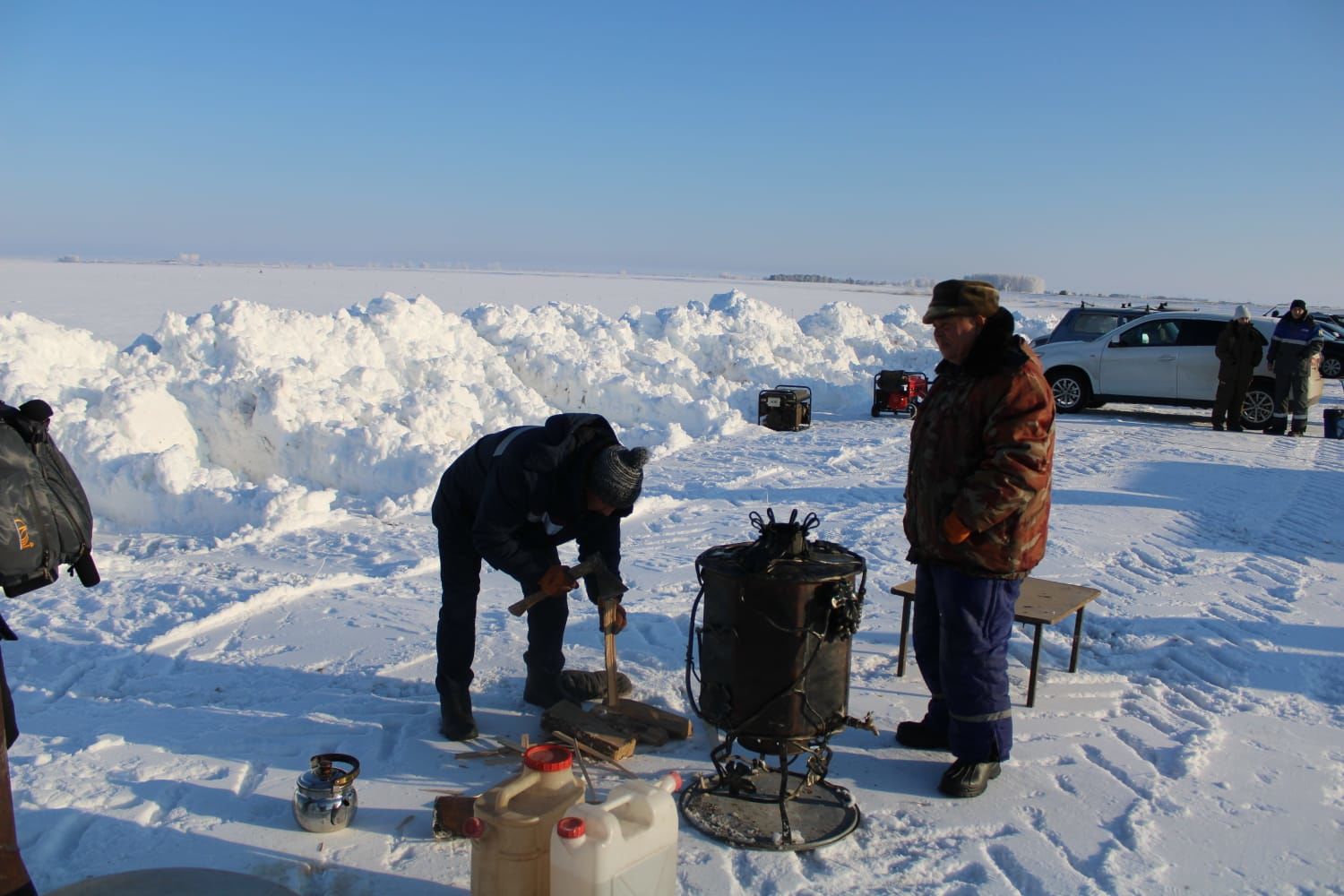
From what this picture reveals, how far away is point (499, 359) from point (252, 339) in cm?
315

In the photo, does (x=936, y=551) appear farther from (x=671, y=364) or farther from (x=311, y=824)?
(x=671, y=364)

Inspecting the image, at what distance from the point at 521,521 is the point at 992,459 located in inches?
66.1

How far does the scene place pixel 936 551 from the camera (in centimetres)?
337

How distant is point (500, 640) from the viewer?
5047mm

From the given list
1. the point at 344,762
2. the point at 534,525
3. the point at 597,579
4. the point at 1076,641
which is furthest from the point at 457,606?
the point at 1076,641

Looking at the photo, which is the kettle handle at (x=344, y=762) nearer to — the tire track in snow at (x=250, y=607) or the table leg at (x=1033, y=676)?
the tire track in snow at (x=250, y=607)

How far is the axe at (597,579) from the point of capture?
→ 3.65 meters

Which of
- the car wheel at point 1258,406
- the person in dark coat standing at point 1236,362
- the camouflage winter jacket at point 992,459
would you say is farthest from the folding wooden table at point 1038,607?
the car wheel at point 1258,406

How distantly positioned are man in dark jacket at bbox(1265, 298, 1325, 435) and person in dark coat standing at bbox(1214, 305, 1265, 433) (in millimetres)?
219

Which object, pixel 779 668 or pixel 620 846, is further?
pixel 779 668


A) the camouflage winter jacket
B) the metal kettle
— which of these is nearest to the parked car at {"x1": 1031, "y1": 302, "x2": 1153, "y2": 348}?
the camouflage winter jacket

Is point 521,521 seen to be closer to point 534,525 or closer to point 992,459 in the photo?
point 534,525

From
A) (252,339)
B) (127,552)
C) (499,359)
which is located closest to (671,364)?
(499,359)

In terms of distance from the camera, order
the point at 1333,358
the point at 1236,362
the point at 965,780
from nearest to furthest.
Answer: the point at 965,780, the point at 1236,362, the point at 1333,358
